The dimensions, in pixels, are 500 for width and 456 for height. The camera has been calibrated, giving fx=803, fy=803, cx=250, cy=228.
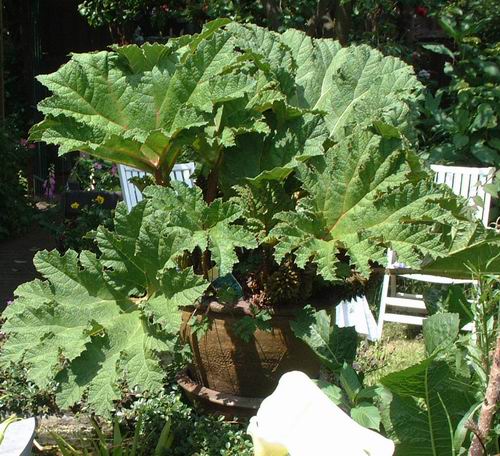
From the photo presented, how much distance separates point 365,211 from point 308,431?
0.97m

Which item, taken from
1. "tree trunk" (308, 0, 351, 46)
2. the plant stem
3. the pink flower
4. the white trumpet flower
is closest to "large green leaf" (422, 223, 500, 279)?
the plant stem

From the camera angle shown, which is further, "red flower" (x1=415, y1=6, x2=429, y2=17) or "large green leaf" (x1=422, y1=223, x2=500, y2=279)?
"red flower" (x1=415, y1=6, x2=429, y2=17)

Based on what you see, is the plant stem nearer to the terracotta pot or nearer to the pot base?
the terracotta pot

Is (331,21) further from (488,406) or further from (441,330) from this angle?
(488,406)

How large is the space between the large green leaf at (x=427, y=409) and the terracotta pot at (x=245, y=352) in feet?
1.62

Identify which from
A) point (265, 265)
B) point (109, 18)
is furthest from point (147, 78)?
point (109, 18)

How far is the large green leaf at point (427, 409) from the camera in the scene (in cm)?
168

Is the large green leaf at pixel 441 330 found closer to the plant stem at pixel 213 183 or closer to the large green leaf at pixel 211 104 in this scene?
the large green leaf at pixel 211 104

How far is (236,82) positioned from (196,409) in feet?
3.48

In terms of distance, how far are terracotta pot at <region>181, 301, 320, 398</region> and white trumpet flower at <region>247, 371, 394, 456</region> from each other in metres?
1.03

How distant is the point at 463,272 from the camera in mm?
2053

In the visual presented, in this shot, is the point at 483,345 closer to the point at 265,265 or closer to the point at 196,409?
the point at 265,265

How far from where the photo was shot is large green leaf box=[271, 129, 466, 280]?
1.91 meters

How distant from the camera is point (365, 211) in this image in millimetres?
1997
